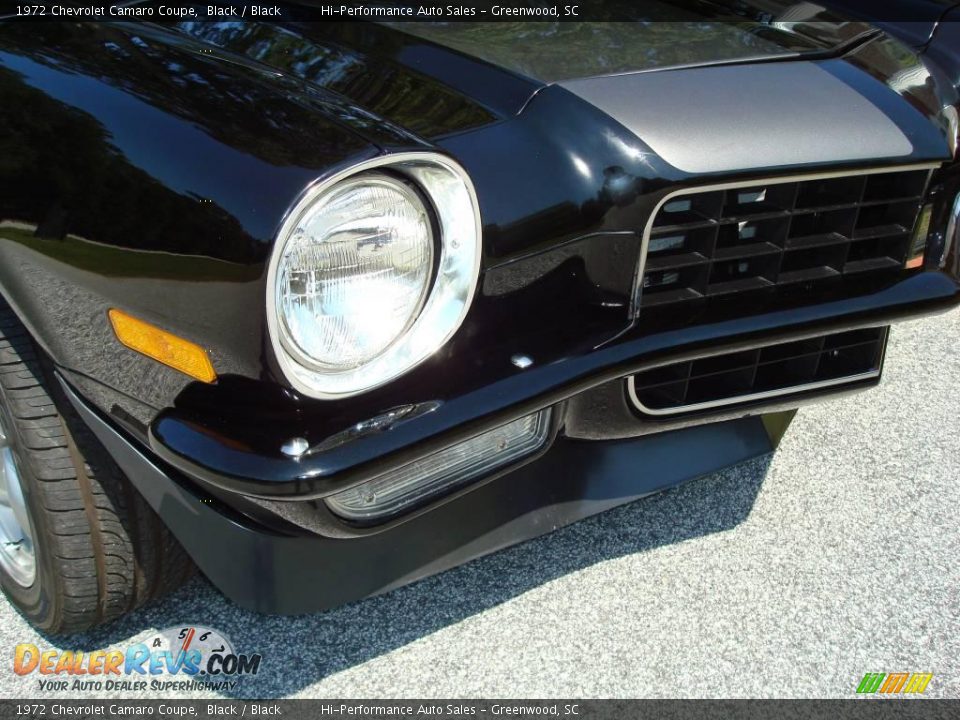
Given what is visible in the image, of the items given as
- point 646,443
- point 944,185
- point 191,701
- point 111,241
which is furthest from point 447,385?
point 944,185

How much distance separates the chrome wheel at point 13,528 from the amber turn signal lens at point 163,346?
0.55 meters

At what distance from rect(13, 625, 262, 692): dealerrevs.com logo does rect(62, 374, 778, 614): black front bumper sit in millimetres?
242

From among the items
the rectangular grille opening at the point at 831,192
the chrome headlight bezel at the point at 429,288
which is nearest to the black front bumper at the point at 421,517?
the chrome headlight bezel at the point at 429,288

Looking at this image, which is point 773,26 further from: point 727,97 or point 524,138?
point 524,138

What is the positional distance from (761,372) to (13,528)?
161cm

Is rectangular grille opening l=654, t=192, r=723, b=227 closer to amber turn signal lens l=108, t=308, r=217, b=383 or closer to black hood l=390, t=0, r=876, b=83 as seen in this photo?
black hood l=390, t=0, r=876, b=83

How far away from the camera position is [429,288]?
147cm

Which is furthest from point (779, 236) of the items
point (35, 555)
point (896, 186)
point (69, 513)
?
point (35, 555)

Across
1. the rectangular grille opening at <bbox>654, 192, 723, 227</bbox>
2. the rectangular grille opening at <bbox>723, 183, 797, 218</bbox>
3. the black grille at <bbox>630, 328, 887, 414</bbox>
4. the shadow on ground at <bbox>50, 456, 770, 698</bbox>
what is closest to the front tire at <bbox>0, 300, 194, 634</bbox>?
the shadow on ground at <bbox>50, 456, 770, 698</bbox>

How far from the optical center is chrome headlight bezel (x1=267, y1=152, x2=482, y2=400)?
1345 mm

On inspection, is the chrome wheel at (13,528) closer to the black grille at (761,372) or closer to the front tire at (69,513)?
the front tire at (69,513)

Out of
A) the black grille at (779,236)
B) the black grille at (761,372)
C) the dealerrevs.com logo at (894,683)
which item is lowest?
the dealerrevs.com logo at (894,683)

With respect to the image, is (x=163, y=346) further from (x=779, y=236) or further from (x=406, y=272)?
(x=779, y=236)

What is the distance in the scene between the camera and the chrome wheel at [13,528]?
6.39 feet
